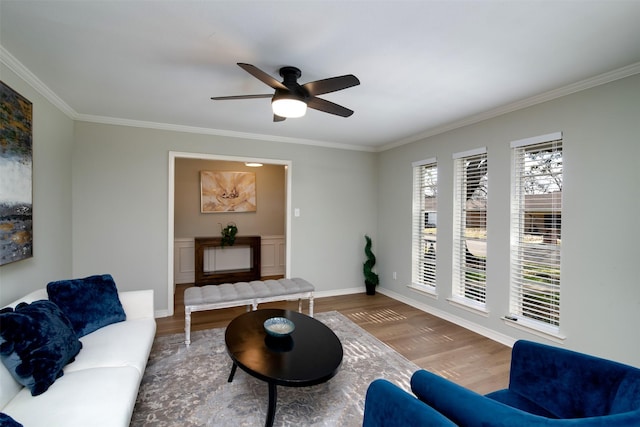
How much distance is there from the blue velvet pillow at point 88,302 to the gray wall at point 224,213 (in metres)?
3.29

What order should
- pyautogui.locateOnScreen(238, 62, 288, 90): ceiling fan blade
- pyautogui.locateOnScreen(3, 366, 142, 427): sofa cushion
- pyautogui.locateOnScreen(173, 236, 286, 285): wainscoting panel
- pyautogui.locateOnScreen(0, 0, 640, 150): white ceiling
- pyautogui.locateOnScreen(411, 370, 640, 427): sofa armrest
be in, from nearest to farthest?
pyautogui.locateOnScreen(411, 370, 640, 427): sofa armrest → pyautogui.locateOnScreen(3, 366, 142, 427): sofa cushion → pyautogui.locateOnScreen(0, 0, 640, 150): white ceiling → pyautogui.locateOnScreen(238, 62, 288, 90): ceiling fan blade → pyautogui.locateOnScreen(173, 236, 286, 285): wainscoting panel

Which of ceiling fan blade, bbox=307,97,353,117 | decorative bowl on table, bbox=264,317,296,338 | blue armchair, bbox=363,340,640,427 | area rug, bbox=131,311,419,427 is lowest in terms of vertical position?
area rug, bbox=131,311,419,427

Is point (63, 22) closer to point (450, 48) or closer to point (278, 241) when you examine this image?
point (450, 48)

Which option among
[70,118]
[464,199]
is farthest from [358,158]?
[70,118]

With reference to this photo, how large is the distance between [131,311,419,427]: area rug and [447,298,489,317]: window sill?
1.25m

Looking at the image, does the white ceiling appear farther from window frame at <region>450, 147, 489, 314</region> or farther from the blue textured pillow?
the blue textured pillow

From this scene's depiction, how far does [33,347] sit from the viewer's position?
5.02 feet

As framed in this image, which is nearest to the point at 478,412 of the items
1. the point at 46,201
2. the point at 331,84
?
the point at 331,84

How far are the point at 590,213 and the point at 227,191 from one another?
5515 mm

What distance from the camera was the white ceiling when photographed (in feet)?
5.30

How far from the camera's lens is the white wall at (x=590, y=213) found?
225 centimetres

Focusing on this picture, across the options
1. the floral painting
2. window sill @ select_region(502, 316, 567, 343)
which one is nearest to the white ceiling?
window sill @ select_region(502, 316, 567, 343)

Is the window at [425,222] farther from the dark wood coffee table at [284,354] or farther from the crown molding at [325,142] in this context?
the dark wood coffee table at [284,354]

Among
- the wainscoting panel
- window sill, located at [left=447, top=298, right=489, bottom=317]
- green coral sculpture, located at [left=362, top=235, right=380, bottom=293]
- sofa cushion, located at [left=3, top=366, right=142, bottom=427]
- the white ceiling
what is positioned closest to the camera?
sofa cushion, located at [left=3, top=366, right=142, bottom=427]
